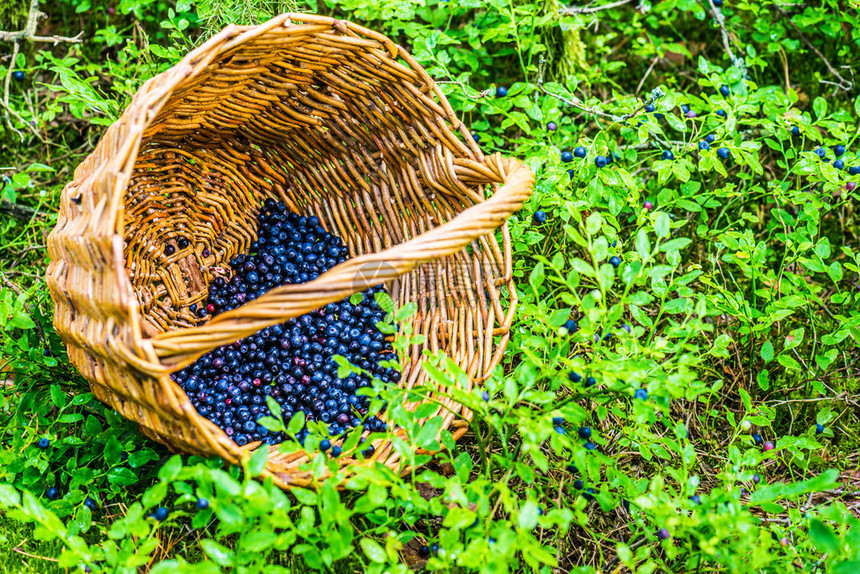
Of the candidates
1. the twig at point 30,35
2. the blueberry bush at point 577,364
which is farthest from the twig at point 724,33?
the twig at point 30,35

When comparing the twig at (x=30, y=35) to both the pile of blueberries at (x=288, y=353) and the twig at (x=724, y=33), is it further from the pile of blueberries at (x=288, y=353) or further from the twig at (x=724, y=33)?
the twig at (x=724, y=33)

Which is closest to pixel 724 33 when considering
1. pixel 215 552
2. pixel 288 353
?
pixel 288 353

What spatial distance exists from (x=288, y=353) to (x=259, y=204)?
533 millimetres

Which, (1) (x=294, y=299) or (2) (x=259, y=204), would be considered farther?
(2) (x=259, y=204)

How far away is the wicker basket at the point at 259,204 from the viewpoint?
3.54 ft

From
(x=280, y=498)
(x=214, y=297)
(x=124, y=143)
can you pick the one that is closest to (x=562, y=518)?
(x=280, y=498)

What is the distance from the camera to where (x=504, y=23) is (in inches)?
79.4

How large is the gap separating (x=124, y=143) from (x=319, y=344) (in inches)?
27.2

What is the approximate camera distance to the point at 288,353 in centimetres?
161

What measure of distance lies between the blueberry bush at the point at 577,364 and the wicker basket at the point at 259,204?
0.45ft

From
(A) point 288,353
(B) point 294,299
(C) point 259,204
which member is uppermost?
(B) point 294,299

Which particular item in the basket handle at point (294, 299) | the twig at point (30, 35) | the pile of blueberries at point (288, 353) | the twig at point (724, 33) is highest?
the twig at point (30, 35)

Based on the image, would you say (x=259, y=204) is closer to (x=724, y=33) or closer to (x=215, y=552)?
(x=215, y=552)

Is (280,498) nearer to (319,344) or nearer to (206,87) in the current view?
(319,344)
